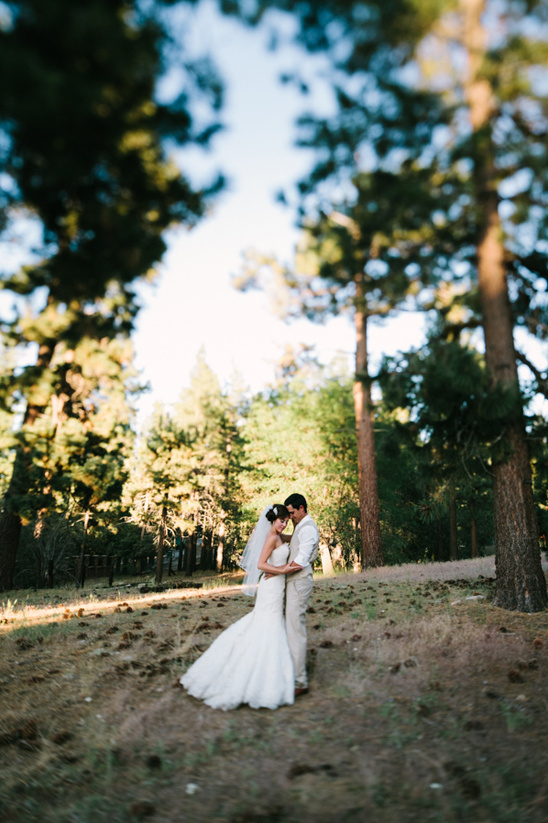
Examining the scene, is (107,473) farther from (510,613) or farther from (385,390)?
(510,613)

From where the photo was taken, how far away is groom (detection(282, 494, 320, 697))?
17.4 ft

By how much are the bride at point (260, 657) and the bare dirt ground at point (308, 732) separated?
170 mm

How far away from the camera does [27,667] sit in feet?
21.2

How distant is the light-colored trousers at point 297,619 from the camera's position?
5.25 metres

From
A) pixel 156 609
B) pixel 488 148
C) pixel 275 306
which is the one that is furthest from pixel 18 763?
pixel 275 306

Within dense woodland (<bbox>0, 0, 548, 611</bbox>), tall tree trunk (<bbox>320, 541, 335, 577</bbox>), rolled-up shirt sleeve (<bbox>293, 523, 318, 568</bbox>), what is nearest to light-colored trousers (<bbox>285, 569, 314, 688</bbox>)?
rolled-up shirt sleeve (<bbox>293, 523, 318, 568</bbox>)

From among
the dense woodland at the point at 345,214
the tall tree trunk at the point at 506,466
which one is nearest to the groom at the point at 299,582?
the dense woodland at the point at 345,214

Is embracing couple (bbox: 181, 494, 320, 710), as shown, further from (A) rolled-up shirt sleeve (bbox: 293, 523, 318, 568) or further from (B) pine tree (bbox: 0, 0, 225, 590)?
(B) pine tree (bbox: 0, 0, 225, 590)

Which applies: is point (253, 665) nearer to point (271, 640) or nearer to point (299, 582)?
point (271, 640)

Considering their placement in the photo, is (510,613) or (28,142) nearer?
(28,142)

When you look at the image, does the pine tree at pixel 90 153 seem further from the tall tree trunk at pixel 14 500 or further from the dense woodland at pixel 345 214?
the tall tree trunk at pixel 14 500

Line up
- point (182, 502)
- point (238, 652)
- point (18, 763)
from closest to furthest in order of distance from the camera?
1. point (18, 763)
2. point (238, 652)
3. point (182, 502)

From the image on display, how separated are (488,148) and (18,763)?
7.32m

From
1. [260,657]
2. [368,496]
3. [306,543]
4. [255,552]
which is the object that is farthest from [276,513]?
[368,496]
